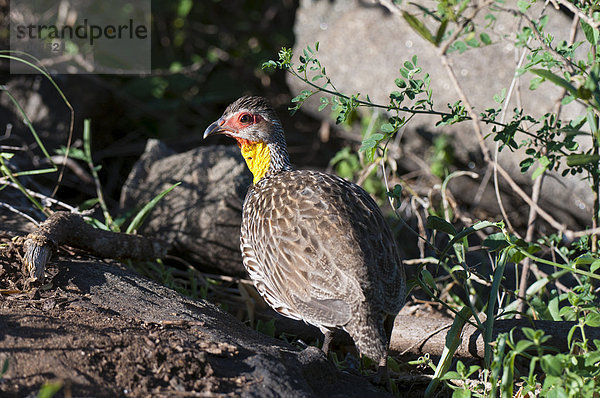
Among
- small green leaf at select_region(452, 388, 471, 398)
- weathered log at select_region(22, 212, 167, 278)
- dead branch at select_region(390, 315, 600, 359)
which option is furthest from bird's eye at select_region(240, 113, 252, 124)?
small green leaf at select_region(452, 388, 471, 398)

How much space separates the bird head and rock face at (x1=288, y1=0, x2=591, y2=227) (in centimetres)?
191

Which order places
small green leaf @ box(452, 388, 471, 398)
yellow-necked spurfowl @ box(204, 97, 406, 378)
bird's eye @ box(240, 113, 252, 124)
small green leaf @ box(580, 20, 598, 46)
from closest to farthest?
1. small green leaf @ box(452, 388, 471, 398)
2. small green leaf @ box(580, 20, 598, 46)
3. yellow-necked spurfowl @ box(204, 97, 406, 378)
4. bird's eye @ box(240, 113, 252, 124)

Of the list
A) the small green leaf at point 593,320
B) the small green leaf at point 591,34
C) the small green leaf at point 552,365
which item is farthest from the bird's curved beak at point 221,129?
the small green leaf at point 552,365

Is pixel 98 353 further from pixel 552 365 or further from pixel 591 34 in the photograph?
pixel 591 34

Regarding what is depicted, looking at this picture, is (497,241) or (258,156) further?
(258,156)

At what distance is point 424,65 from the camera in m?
6.67

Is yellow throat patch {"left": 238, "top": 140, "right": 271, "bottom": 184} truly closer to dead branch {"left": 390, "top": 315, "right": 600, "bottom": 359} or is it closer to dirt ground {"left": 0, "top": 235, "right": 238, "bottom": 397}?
dead branch {"left": 390, "top": 315, "right": 600, "bottom": 359}

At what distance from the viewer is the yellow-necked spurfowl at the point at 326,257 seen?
11.6 ft

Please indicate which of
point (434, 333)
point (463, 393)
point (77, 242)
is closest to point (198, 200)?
point (77, 242)

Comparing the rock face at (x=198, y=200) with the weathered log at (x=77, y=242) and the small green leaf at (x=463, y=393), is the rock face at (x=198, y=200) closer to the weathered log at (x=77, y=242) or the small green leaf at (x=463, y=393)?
the weathered log at (x=77, y=242)

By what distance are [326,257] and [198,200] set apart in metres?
2.00

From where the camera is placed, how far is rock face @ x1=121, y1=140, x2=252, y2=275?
523 centimetres

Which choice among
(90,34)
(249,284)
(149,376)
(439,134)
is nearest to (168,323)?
(149,376)

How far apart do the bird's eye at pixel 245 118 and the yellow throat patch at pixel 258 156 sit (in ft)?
0.48
